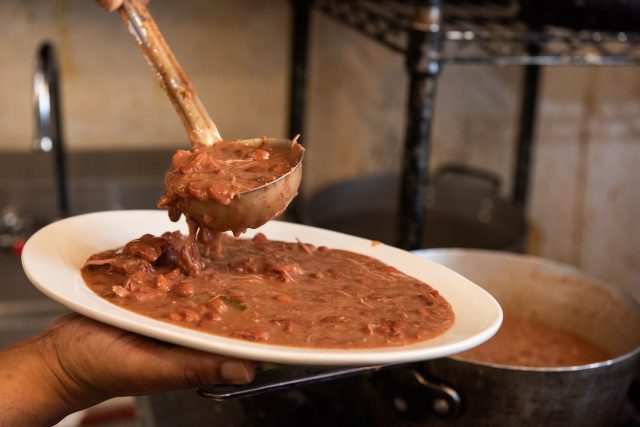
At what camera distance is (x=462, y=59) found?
1596 millimetres

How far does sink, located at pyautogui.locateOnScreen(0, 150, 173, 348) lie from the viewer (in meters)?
2.18

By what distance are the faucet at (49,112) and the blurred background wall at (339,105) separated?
0.31 metres

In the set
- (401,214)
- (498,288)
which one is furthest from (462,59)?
(498,288)

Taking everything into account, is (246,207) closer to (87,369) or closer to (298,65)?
(87,369)

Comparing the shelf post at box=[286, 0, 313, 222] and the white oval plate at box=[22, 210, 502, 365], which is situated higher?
the shelf post at box=[286, 0, 313, 222]

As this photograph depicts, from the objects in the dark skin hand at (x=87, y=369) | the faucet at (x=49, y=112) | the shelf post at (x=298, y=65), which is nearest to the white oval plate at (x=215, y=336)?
the dark skin hand at (x=87, y=369)

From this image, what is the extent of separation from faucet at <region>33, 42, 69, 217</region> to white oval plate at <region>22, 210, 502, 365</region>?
0.48m

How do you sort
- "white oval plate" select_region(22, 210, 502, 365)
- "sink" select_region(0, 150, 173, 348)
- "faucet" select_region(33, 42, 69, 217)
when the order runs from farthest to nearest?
"sink" select_region(0, 150, 173, 348), "faucet" select_region(33, 42, 69, 217), "white oval plate" select_region(22, 210, 502, 365)

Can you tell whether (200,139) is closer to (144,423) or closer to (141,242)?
(141,242)

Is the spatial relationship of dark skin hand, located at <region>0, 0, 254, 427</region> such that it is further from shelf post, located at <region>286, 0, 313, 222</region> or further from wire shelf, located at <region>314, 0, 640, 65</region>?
shelf post, located at <region>286, 0, 313, 222</region>

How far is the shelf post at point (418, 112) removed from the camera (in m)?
1.56

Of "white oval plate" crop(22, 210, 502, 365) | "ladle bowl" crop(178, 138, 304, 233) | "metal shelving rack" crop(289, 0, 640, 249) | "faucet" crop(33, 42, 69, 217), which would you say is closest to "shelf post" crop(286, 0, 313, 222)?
"metal shelving rack" crop(289, 0, 640, 249)

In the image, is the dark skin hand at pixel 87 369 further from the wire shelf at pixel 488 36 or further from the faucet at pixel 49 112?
the wire shelf at pixel 488 36

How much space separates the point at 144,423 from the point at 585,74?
74.1 inches
